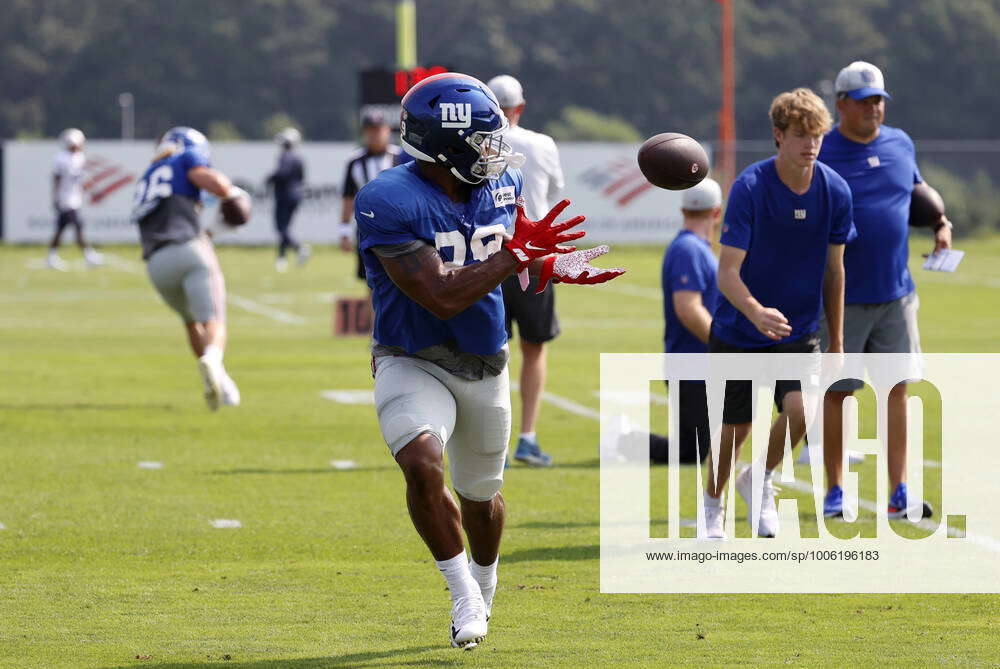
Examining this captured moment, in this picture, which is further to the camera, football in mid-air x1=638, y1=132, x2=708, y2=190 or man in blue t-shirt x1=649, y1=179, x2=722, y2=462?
man in blue t-shirt x1=649, y1=179, x2=722, y2=462

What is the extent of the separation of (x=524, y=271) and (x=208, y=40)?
69.0 m

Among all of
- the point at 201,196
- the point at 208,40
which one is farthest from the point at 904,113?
the point at 201,196

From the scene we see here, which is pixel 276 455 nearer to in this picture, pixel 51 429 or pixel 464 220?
pixel 51 429

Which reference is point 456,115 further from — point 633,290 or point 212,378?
point 633,290

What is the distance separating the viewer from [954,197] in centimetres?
4209

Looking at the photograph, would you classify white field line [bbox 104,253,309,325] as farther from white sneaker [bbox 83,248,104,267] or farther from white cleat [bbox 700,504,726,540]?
white cleat [bbox 700,504,726,540]

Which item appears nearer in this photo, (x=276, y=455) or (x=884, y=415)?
(x=884, y=415)

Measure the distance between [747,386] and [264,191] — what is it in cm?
2884

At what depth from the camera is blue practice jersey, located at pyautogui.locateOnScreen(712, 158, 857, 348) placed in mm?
7164

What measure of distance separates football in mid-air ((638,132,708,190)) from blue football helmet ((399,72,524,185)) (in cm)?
105

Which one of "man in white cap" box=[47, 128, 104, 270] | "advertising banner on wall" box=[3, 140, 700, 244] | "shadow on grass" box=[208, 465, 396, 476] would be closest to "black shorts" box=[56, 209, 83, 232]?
"man in white cap" box=[47, 128, 104, 270]

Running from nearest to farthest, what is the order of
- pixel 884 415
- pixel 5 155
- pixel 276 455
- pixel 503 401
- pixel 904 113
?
1. pixel 503 401
2. pixel 884 415
3. pixel 276 455
4. pixel 5 155
5. pixel 904 113

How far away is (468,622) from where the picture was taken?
551 centimetres

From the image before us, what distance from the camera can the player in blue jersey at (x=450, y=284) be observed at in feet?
17.8
